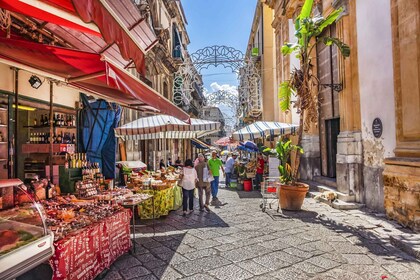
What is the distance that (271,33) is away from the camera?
75.8 feet

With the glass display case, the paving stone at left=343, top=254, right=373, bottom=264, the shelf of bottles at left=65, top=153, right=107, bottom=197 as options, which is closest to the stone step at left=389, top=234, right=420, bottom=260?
the paving stone at left=343, top=254, right=373, bottom=264

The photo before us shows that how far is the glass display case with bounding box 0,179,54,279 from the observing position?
2.57m

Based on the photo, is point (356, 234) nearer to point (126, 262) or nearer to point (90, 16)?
point (126, 262)

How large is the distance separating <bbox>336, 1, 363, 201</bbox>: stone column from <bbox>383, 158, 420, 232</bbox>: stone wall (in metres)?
1.84

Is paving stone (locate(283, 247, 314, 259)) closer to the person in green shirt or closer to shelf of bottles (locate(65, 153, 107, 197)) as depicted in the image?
shelf of bottles (locate(65, 153, 107, 197))

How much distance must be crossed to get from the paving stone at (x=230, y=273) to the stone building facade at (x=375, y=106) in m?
3.66

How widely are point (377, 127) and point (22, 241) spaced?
7.75 meters

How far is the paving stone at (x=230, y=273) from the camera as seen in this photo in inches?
152

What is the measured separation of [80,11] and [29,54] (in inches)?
85.1

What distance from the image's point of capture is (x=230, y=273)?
3951mm

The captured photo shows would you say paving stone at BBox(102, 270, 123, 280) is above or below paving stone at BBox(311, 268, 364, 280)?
above

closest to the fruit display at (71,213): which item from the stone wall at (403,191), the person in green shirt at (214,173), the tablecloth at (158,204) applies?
the tablecloth at (158,204)

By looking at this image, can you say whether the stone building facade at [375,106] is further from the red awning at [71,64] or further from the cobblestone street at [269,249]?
the red awning at [71,64]

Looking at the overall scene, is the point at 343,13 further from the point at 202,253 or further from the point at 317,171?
the point at 202,253
